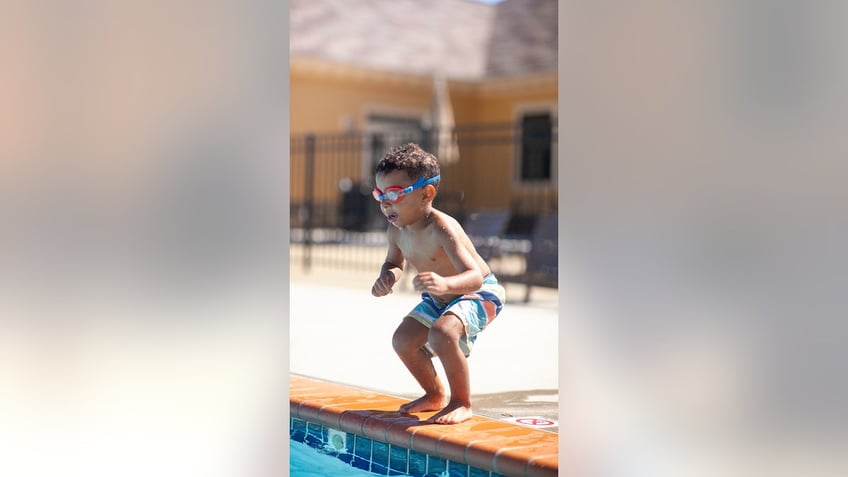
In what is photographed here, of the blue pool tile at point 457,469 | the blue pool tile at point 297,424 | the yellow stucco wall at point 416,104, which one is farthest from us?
the yellow stucco wall at point 416,104

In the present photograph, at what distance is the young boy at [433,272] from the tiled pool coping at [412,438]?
14 cm

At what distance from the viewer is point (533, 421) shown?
342cm

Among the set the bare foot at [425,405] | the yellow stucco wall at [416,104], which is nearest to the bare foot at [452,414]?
the bare foot at [425,405]

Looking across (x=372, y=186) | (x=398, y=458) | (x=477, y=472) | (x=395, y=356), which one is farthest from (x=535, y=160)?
(x=477, y=472)

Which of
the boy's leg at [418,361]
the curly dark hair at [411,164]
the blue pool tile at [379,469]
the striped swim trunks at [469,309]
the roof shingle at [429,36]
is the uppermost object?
the roof shingle at [429,36]

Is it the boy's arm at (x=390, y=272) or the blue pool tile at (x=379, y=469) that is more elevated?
the boy's arm at (x=390, y=272)

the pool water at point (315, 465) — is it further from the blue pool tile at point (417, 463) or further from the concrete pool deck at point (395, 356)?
the concrete pool deck at point (395, 356)

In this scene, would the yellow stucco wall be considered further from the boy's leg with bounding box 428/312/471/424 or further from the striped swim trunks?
the boy's leg with bounding box 428/312/471/424

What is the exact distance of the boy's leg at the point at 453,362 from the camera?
3168 millimetres

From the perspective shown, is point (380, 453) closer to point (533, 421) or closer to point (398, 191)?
point (533, 421)

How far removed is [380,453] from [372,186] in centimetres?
962
